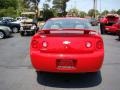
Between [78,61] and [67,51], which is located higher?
[67,51]

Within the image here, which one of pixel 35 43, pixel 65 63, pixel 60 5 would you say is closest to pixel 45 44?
pixel 35 43

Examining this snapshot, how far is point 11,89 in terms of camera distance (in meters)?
7.17

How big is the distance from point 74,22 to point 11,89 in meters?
2.86

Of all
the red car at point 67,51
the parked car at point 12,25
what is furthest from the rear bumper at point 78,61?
the parked car at point 12,25

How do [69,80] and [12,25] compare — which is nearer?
[69,80]

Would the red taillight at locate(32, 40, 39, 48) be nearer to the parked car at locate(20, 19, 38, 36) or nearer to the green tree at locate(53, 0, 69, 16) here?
the parked car at locate(20, 19, 38, 36)

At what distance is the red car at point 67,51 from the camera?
735 centimetres

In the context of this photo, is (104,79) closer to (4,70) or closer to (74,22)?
(74,22)

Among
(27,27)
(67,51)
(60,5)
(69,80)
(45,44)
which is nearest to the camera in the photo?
(67,51)

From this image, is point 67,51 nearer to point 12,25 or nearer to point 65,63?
point 65,63

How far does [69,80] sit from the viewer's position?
8094 millimetres

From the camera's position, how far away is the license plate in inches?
289

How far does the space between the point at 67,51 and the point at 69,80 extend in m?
0.97

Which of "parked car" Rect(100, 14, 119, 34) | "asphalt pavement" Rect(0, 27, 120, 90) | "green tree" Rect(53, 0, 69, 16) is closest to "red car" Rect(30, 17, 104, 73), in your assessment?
"asphalt pavement" Rect(0, 27, 120, 90)
